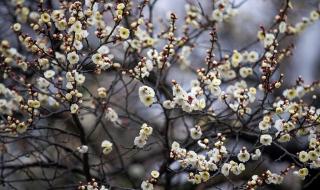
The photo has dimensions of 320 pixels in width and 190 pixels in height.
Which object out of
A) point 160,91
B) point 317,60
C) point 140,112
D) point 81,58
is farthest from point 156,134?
point 317,60

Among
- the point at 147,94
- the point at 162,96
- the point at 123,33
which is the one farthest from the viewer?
the point at 162,96

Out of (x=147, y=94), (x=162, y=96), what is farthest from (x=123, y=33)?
(x=162, y=96)

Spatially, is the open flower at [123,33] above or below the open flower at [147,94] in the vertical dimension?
above

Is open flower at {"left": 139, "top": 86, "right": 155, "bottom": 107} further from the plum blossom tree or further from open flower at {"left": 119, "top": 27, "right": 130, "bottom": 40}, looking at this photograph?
open flower at {"left": 119, "top": 27, "right": 130, "bottom": 40}

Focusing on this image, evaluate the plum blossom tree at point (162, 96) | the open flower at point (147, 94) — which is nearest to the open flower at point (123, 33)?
the plum blossom tree at point (162, 96)

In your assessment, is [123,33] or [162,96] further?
[162,96]

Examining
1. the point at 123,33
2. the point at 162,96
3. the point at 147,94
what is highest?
the point at 162,96

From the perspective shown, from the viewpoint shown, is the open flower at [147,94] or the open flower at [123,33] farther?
the open flower at [123,33]

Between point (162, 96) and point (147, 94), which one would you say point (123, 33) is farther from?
point (162, 96)

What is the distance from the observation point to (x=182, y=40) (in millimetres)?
5820

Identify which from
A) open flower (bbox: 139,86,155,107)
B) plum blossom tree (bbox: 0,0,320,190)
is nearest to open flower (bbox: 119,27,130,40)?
plum blossom tree (bbox: 0,0,320,190)

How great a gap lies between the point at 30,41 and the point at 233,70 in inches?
97.4

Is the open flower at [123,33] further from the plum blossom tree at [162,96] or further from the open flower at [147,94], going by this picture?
the open flower at [147,94]

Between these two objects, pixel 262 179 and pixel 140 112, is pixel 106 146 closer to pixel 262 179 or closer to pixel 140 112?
pixel 262 179
